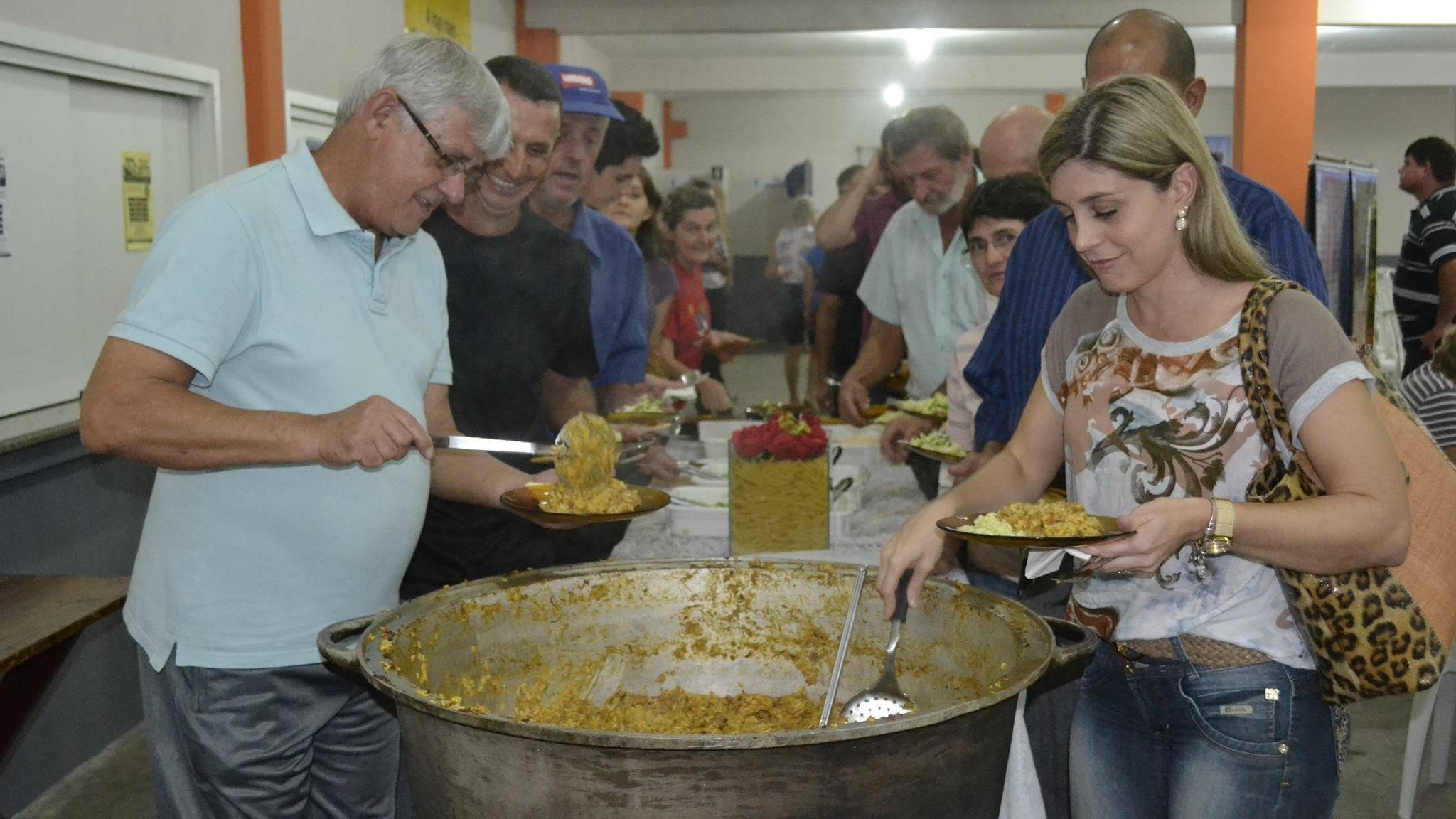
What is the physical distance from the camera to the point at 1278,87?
364 inches

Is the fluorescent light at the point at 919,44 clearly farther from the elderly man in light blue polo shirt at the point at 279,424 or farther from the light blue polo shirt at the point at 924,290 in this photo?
the elderly man in light blue polo shirt at the point at 279,424

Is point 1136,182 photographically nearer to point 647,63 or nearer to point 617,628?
point 617,628

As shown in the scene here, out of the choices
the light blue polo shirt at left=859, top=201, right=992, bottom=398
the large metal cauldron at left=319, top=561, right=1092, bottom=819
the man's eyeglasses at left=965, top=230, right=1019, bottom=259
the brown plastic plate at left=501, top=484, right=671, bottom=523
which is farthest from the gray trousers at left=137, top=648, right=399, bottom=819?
the light blue polo shirt at left=859, top=201, right=992, bottom=398

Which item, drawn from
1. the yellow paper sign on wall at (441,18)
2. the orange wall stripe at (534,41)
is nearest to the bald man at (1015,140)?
the yellow paper sign on wall at (441,18)

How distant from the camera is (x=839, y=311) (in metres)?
5.92

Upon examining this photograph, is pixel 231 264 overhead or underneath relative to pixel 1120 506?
overhead

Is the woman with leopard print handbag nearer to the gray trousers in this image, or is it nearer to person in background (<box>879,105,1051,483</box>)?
the gray trousers

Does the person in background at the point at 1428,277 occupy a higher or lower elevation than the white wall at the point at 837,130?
lower

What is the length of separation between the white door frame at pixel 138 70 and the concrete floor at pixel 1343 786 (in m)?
1.97

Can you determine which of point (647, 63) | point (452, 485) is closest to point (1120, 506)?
point (452, 485)

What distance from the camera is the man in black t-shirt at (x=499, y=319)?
2543mm

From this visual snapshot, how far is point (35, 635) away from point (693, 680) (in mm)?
1301

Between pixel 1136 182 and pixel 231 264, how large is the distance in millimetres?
1152

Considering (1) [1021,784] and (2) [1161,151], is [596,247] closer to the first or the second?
(1) [1021,784]
